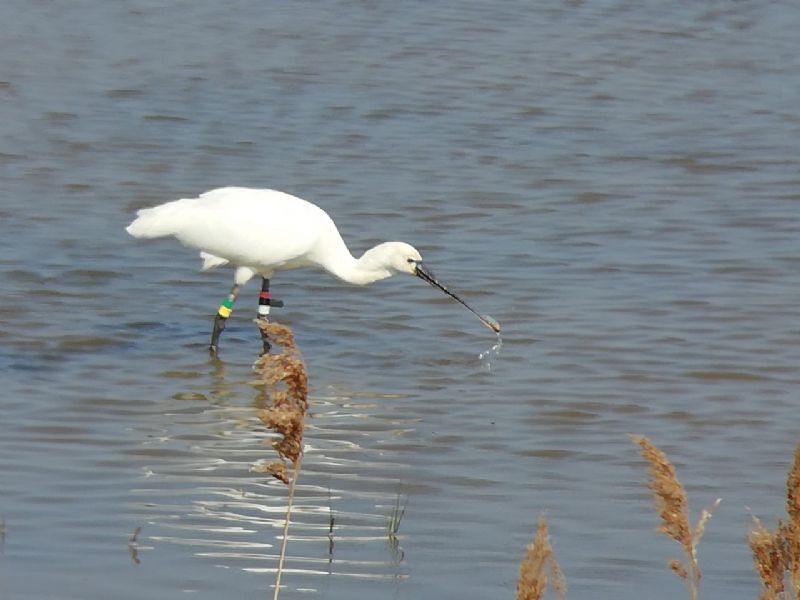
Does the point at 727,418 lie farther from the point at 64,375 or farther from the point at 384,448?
the point at 64,375

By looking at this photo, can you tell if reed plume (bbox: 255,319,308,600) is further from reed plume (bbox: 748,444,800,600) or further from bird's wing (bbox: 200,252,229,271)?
bird's wing (bbox: 200,252,229,271)

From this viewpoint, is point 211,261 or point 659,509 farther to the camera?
point 211,261

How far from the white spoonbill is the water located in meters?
0.26

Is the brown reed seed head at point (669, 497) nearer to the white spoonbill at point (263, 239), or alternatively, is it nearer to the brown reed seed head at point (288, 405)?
the brown reed seed head at point (288, 405)

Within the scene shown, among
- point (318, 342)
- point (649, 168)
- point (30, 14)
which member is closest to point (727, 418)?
point (318, 342)

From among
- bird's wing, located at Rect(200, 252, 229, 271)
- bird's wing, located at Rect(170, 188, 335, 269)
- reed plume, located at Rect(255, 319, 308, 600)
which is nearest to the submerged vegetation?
reed plume, located at Rect(255, 319, 308, 600)

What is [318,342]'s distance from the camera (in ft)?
29.5

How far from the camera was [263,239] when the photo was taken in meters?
8.95

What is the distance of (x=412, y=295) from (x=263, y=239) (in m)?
1.20

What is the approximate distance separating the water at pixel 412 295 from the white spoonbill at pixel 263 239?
26cm

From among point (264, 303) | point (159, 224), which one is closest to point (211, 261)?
point (264, 303)

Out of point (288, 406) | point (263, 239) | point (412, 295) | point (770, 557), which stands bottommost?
point (412, 295)

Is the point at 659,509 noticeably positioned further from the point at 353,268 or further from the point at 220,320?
the point at 353,268

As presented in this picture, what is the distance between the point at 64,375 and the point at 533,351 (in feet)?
6.72
